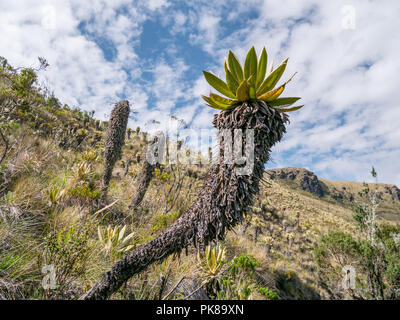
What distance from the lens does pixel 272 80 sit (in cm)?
187

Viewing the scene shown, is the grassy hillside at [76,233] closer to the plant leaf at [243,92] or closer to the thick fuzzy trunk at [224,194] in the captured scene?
the thick fuzzy trunk at [224,194]

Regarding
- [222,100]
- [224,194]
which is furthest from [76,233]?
[222,100]

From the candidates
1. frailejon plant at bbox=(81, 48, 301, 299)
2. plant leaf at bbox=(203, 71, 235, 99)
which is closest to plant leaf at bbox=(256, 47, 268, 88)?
frailejon plant at bbox=(81, 48, 301, 299)

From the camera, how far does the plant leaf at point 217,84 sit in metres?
1.93

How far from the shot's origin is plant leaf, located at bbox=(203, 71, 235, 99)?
193 cm

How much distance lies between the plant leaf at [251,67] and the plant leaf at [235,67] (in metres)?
0.05

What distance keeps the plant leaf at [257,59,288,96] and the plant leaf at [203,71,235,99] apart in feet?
0.95

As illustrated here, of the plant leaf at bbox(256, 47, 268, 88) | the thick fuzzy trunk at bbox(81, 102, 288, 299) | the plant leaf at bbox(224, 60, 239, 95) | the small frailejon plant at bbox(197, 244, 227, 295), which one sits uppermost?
the plant leaf at bbox(256, 47, 268, 88)

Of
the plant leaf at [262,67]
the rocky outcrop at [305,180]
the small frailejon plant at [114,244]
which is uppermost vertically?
the rocky outcrop at [305,180]

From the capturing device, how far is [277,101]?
76.9 inches

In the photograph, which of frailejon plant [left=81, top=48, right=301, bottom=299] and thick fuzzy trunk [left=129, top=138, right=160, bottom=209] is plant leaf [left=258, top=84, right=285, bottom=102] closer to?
frailejon plant [left=81, top=48, right=301, bottom=299]

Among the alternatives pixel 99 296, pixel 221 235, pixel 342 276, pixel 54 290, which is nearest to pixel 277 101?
pixel 221 235

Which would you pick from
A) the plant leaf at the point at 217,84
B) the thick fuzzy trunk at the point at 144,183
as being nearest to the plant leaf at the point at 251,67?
the plant leaf at the point at 217,84
